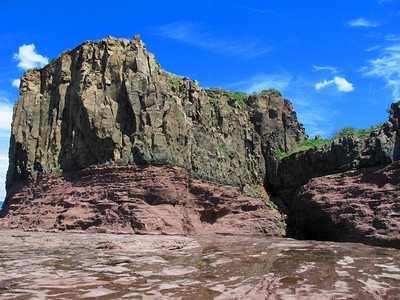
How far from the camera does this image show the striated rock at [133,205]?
22062mm

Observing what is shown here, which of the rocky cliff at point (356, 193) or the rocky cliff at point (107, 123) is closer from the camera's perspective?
the rocky cliff at point (356, 193)

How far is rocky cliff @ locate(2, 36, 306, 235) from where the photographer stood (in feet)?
82.4

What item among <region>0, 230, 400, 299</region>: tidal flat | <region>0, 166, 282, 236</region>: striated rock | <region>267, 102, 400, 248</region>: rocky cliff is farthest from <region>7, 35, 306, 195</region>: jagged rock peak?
<region>0, 230, 400, 299</region>: tidal flat

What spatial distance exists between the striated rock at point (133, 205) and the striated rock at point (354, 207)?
121 inches

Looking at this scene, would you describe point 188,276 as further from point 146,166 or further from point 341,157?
point 341,157

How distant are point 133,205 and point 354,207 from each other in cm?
1419

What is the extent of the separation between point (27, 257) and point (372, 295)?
30.0ft

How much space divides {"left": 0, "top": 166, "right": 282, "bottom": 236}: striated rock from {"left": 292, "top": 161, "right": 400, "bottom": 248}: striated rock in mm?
3077

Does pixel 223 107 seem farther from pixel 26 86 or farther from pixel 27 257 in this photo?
pixel 27 257

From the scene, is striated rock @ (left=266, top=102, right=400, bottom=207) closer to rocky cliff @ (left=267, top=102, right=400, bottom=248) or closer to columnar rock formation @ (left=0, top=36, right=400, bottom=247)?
rocky cliff @ (left=267, top=102, right=400, bottom=248)

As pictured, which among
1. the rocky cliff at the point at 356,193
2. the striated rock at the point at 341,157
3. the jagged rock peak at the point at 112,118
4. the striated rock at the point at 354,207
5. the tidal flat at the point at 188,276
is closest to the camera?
the tidal flat at the point at 188,276

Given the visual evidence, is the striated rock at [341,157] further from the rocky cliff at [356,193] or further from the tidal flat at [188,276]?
the tidal flat at [188,276]

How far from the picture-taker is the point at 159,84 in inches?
1085

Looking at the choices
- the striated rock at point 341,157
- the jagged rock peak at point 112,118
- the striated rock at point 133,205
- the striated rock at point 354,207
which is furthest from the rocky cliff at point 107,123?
the striated rock at point 354,207
